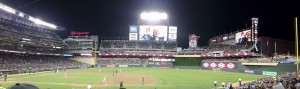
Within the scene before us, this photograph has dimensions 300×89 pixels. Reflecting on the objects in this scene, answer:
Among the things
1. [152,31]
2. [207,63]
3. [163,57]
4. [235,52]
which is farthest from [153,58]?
[235,52]

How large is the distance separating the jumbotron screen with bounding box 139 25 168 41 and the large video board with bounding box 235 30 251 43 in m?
30.8

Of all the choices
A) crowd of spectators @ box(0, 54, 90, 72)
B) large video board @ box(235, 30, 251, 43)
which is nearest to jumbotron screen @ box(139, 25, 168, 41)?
crowd of spectators @ box(0, 54, 90, 72)

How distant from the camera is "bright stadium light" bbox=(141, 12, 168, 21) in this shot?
4513 inches

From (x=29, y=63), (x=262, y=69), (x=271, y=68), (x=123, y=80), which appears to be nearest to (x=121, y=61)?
(x=29, y=63)

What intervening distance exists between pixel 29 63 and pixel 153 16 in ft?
175

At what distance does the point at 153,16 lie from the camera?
11519 centimetres

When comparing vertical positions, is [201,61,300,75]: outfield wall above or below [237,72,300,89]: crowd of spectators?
below

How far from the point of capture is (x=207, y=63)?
9375cm

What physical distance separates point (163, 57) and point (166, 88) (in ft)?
256

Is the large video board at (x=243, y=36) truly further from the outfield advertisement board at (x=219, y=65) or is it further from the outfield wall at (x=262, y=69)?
the outfield wall at (x=262, y=69)

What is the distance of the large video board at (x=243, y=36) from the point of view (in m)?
82.9

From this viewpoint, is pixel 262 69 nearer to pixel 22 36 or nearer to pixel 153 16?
pixel 153 16

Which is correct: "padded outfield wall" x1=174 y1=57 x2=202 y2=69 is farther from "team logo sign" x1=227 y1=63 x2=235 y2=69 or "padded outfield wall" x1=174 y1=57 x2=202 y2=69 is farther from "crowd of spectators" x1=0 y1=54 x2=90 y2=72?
"crowd of spectators" x1=0 y1=54 x2=90 y2=72

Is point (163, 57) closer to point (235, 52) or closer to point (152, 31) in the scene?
point (152, 31)
